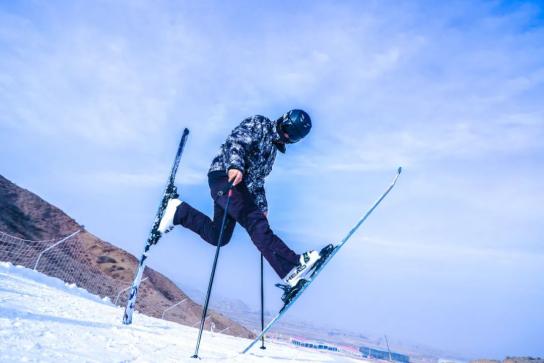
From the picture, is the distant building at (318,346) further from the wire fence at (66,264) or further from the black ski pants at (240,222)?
the black ski pants at (240,222)

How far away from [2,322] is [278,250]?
83.2 inches

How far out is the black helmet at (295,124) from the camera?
12.9 ft

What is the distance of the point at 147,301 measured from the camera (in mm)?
29266

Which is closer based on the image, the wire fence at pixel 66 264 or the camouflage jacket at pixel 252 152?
the camouflage jacket at pixel 252 152

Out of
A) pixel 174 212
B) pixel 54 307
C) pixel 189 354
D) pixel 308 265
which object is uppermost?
pixel 174 212

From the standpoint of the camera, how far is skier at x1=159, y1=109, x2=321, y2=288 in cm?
326

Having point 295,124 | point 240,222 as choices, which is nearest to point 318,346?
point 240,222

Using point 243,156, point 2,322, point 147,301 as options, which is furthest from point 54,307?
point 147,301

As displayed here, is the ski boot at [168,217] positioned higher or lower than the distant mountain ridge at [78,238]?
lower

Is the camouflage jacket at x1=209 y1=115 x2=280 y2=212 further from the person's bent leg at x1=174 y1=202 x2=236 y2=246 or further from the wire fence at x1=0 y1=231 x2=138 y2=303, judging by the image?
the wire fence at x1=0 y1=231 x2=138 y2=303

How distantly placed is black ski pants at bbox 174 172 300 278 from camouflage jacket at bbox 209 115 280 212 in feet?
0.72

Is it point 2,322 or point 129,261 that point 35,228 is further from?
point 2,322

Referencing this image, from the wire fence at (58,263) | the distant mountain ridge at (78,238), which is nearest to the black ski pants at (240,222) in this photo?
the wire fence at (58,263)

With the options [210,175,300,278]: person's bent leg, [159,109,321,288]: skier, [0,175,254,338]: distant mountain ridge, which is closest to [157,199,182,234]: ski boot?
[159,109,321,288]: skier
